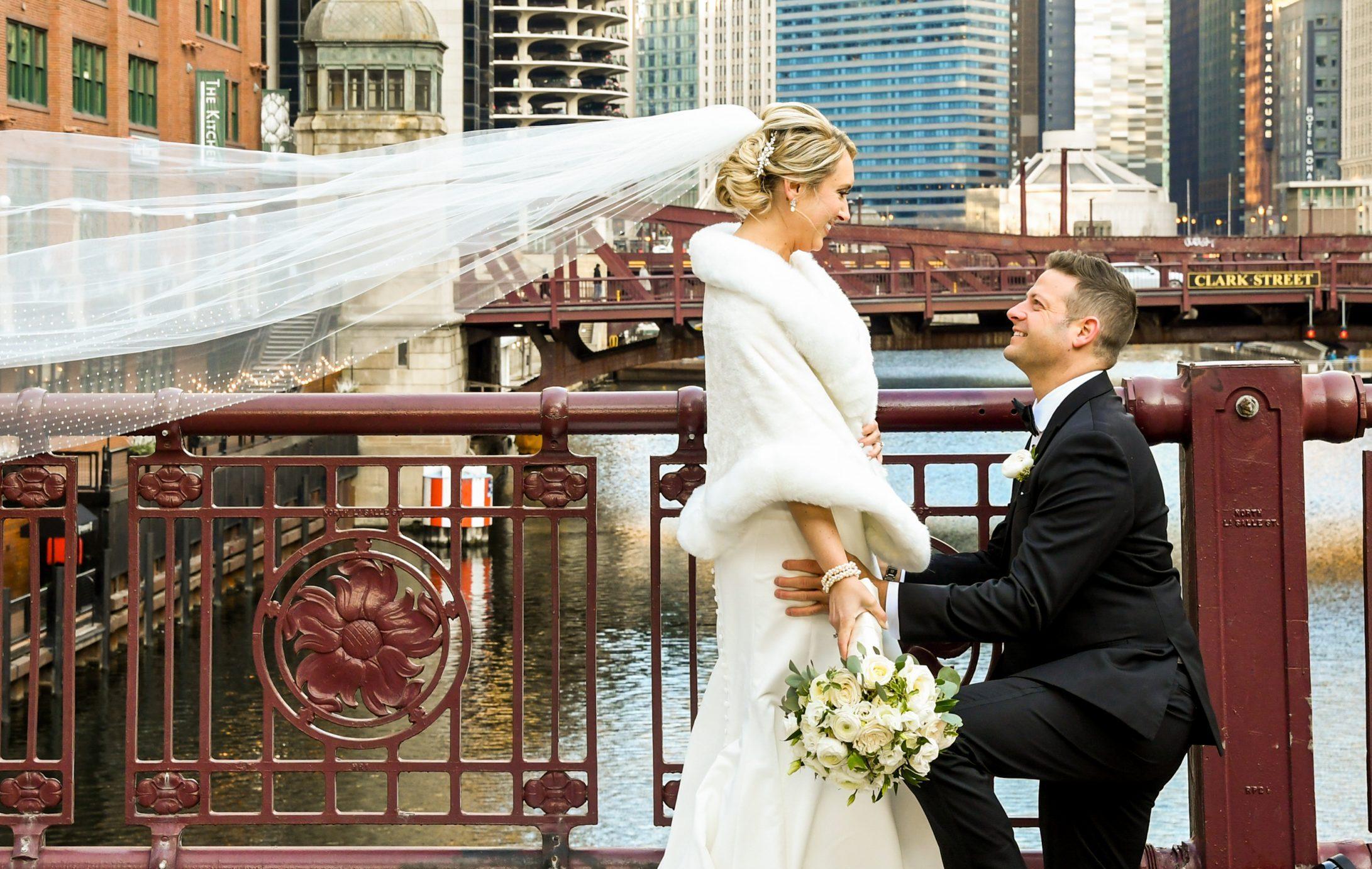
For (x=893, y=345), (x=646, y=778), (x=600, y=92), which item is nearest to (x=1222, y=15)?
(x=600, y=92)

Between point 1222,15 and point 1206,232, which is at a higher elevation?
point 1222,15

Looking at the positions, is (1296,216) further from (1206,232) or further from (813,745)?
(813,745)

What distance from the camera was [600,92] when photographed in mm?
100188

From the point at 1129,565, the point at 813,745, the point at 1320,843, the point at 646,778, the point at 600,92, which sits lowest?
the point at 646,778

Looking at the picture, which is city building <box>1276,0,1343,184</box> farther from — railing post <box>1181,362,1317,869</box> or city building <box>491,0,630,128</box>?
railing post <box>1181,362,1317,869</box>

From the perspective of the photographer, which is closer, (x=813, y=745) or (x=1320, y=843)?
(x=813, y=745)

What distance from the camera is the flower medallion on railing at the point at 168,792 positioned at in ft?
12.2

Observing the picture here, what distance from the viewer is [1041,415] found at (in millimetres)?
3119

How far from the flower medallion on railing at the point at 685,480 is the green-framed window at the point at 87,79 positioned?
95.0ft

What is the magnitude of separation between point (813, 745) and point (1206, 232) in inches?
7039

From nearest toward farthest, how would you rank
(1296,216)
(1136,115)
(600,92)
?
(600,92)
(1296,216)
(1136,115)

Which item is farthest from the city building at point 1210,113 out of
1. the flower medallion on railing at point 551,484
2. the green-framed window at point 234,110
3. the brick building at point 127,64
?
the flower medallion on railing at point 551,484

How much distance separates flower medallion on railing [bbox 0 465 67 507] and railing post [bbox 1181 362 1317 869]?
2.51 metres

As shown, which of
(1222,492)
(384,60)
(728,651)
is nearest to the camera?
(728,651)
